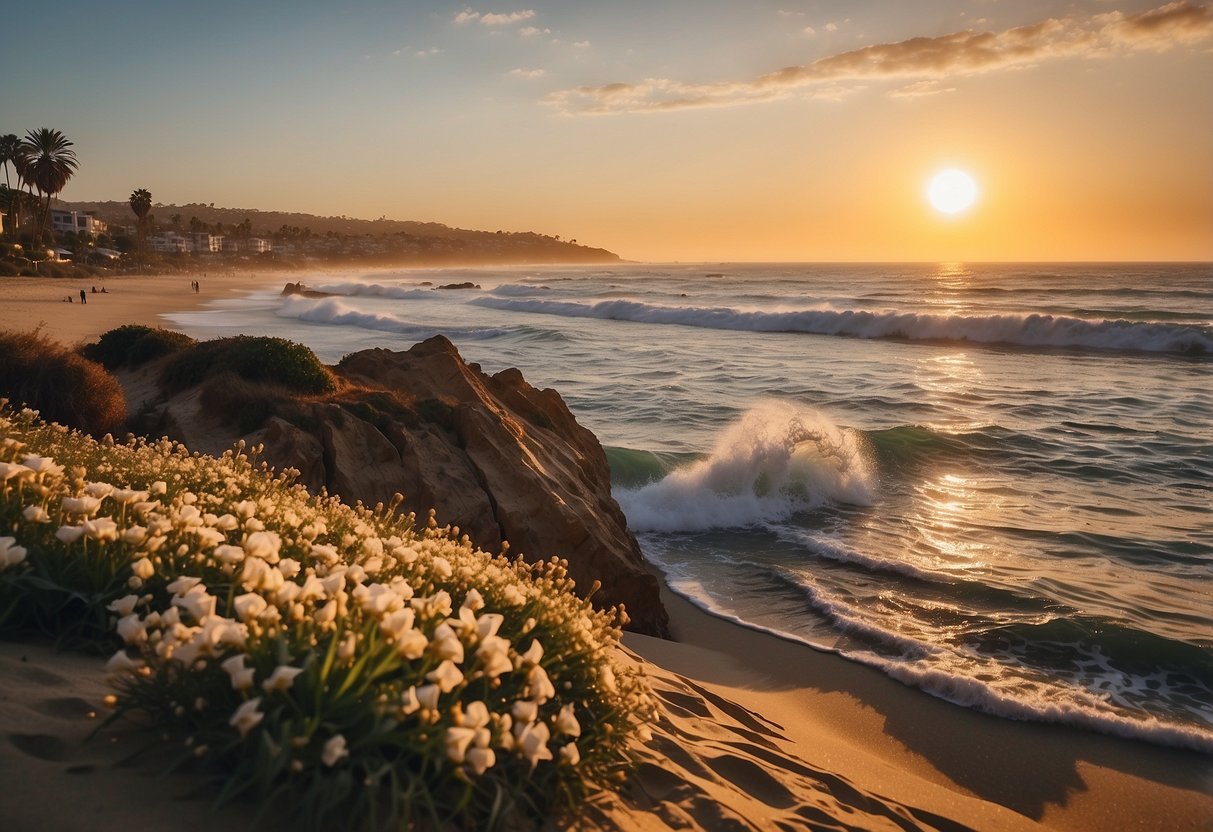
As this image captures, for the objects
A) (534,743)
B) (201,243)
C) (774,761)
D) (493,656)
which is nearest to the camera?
(534,743)

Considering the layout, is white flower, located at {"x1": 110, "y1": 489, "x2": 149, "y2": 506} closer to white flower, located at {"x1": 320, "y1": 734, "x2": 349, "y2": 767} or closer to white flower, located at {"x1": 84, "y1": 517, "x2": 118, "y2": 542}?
white flower, located at {"x1": 84, "y1": 517, "x2": 118, "y2": 542}

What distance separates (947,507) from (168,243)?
198 meters

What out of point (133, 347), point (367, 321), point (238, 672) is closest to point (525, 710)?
point (238, 672)

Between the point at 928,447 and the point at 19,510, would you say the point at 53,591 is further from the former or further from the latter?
the point at 928,447

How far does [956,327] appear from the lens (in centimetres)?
4881

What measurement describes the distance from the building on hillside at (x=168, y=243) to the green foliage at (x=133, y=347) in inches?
7159

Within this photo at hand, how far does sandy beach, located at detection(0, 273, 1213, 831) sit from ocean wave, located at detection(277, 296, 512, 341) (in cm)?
3635

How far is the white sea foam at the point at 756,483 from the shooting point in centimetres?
1495

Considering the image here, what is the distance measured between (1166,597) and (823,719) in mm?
6086

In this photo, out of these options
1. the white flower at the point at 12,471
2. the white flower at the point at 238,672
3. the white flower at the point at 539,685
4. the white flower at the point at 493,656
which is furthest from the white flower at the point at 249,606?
the white flower at the point at 12,471

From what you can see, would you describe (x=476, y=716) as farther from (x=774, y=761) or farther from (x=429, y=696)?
(x=774, y=761)

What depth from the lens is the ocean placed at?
9516mm

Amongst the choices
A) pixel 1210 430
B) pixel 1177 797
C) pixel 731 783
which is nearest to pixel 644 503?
pixel 1177 797

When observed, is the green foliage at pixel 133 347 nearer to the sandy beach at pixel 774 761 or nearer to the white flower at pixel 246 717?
the sandy beach at pixel 774 761
